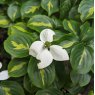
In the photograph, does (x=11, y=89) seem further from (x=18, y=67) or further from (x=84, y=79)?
(x=84, y=79)

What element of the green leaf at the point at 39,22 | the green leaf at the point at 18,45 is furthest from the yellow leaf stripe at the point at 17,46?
the green leaf at the point at 39,22

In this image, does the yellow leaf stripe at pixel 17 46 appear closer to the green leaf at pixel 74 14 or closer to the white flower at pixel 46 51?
the white flower at pixel 46 51

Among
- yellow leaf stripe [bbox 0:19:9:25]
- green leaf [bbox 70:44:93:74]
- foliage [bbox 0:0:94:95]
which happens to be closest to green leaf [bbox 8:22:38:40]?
foliage [bbox 0:0:94:95]

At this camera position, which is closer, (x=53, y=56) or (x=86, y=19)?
(x=53, y=56)

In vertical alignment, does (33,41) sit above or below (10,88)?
above

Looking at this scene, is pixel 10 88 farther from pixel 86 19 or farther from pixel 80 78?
pixel 86 19

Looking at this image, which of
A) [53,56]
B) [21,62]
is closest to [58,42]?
[53,56]
